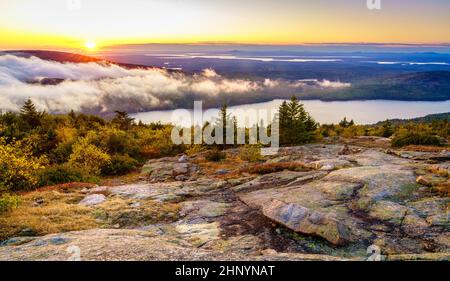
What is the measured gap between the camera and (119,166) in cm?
2116

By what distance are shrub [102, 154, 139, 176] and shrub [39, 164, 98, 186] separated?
3.10 meters

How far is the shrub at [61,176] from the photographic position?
1641 centimetres

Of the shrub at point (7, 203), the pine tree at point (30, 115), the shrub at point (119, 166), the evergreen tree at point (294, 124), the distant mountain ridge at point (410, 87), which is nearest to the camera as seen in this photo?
the shrub at point (7, 203)

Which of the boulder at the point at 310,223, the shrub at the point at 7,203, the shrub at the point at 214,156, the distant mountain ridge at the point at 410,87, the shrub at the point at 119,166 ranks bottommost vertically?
the shrub at the point at 119,166

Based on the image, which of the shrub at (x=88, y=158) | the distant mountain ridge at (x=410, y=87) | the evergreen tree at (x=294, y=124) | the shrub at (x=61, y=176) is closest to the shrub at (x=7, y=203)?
the shrub at (x=61, y=176)

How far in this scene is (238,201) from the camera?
10.6 meters

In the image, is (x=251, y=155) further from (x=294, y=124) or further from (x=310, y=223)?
(x=310, y=223)

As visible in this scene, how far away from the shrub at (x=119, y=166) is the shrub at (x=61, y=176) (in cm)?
310

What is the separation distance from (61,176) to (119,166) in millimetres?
4524

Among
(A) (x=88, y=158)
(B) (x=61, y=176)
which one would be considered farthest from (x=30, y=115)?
(B) (x=61, y=176)

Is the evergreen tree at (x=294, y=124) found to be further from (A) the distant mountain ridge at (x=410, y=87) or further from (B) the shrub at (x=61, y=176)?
(B) the shrub at (x=61, y=176)

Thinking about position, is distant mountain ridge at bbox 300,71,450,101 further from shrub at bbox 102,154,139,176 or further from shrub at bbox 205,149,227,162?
shrub at bbox 102,154,139,176

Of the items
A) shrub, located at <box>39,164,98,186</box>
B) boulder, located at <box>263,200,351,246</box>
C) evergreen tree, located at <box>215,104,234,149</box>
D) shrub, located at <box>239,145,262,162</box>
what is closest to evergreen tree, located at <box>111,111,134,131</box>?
evergreen tree, located at <box>215,104,234,149</box>

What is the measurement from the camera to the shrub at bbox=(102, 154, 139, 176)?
20906mm
